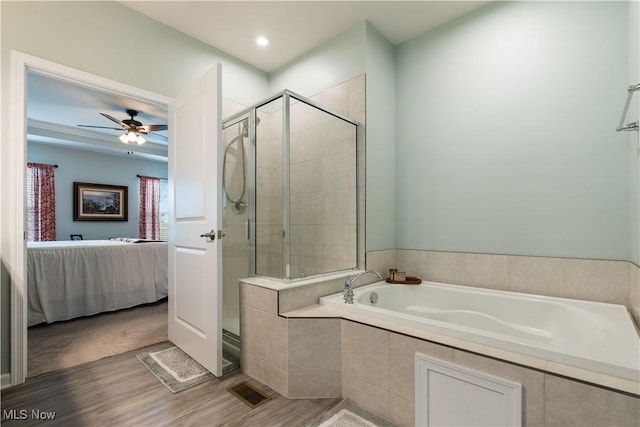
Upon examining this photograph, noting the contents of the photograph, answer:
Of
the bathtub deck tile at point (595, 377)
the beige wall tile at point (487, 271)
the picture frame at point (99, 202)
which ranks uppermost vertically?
the picture frame at point (99, 202)

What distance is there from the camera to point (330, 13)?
2.40 metres

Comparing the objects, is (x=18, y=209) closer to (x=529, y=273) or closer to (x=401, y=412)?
(x=401, y=412)

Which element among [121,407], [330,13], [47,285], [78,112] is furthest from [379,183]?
[78,112]

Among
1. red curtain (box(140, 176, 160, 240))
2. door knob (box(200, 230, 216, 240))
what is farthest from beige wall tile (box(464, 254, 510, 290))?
red curtain (box(140, 176, 160, 240))

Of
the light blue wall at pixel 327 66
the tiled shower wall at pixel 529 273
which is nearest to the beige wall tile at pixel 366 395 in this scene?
the tiled shower wall at pixel 529 273

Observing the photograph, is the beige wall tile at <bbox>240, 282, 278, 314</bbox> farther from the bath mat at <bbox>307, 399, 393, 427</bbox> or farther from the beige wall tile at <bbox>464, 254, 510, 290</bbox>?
the beige wall tile at <bbox>464, 254, 510, 290</bbox>

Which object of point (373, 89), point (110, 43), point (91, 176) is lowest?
point (91, 176)

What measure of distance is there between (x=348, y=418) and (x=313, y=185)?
172cm

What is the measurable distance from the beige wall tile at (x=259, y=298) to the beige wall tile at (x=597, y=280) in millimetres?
1899

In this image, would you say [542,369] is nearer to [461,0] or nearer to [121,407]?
[121,407]

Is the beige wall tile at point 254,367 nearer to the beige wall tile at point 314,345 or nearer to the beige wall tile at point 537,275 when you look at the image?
the beige wall tile at point 314,345

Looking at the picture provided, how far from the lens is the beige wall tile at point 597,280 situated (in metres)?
1.81

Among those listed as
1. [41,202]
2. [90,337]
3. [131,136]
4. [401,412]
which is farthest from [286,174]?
[41,202]

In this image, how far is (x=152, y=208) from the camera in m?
6.92
